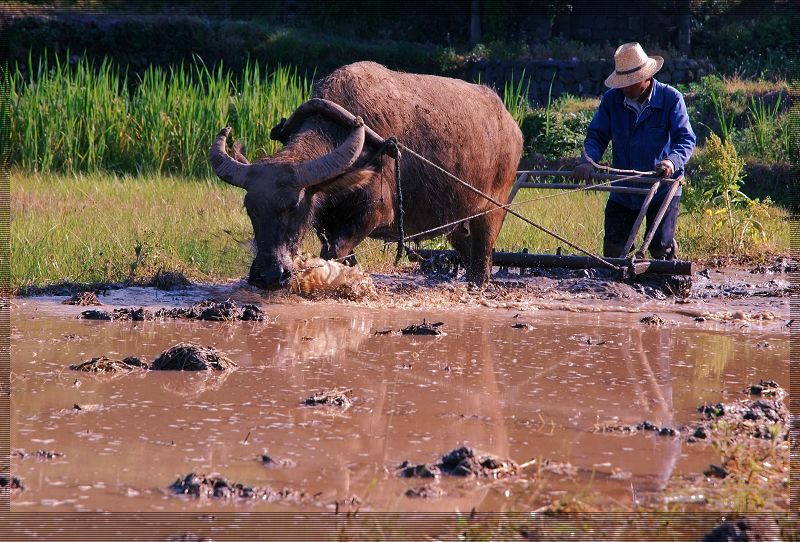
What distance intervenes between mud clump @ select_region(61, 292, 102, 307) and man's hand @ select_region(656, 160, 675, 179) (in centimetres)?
386

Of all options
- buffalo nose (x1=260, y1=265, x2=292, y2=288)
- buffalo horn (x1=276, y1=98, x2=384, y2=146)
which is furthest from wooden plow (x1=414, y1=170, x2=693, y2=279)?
buffalo nose (x1=260, y1=265, x2=292, y2=288)

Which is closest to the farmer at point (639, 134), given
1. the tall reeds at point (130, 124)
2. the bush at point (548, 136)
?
the tall reeds at point (130, 124)

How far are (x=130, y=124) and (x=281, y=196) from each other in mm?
7392

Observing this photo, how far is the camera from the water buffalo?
252 inches

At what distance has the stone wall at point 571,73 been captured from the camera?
20625 millimetres

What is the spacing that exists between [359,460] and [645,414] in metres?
1.41

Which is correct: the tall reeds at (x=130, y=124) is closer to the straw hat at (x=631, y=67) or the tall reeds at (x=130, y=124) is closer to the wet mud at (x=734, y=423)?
the straw hat at (x=631, y=67)

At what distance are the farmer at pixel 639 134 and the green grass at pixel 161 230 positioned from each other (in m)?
0.93

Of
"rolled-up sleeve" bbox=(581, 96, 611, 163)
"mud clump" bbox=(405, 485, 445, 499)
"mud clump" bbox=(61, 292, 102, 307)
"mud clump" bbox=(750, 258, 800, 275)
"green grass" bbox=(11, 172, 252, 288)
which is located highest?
"rolled-up sleeve" bbox=(581, 96, 611, 163)

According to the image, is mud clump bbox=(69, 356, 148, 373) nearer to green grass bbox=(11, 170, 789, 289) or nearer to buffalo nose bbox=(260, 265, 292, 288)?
buffalo nose bbox=(260, 265, 292, 288)

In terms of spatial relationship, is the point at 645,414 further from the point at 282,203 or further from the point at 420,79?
the point at 420,79

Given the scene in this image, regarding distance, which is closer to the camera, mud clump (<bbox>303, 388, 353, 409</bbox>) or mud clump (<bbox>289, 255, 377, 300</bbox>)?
mud clump (<bbox>303, 388, 353, 409</bbox>)

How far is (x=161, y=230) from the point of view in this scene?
28.6ft

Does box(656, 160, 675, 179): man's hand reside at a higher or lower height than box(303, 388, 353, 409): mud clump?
higher
